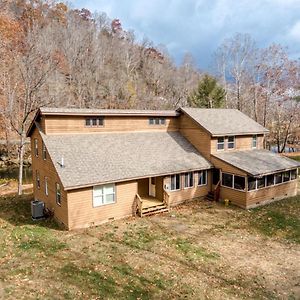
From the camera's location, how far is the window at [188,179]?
2070 centimetres

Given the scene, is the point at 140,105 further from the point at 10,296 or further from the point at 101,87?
the point at 10,296

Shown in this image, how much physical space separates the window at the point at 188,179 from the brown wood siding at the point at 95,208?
4465 millimetres

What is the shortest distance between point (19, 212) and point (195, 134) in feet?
46.9

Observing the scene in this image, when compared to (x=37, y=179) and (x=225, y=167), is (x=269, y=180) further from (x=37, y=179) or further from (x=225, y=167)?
(x=37, y=179)

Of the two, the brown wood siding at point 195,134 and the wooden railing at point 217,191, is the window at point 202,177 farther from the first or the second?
the brown wood siding at point 195,134

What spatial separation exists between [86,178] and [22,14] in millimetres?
56087

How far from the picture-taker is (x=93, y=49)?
6284 cm

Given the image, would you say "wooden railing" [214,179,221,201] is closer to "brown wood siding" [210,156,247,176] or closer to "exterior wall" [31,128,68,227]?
"brown wood siding" [210,156,247,176]

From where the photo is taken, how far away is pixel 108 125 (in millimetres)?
20797

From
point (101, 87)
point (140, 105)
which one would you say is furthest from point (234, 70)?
point (101, 87)

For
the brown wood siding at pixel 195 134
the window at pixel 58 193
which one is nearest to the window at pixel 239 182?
the brown wood siding at pixel 195 134

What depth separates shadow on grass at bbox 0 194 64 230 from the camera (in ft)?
54.9

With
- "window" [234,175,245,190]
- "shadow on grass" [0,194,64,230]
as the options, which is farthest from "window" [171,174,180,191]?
"shadow on grass" [0,194,64,230]

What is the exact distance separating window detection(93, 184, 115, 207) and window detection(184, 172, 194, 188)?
606 cm
